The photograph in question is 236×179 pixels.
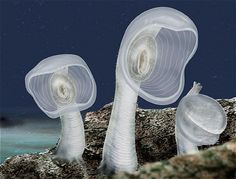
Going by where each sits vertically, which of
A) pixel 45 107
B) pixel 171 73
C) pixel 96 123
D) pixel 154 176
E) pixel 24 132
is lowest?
pixel 24 132

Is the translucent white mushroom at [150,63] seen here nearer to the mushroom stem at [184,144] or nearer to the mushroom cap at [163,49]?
the mushroom cap at [163,49]

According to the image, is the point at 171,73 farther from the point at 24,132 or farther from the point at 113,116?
the point at 24,132

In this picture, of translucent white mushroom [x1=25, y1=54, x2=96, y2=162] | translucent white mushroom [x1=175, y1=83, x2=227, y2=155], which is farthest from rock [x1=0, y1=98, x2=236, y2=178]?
translucent white mushroom [x1=175, y1=83, x2=227, y2=155]

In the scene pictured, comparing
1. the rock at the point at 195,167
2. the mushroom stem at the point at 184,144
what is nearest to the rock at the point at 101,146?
the mushroom stem at the point at 184,144

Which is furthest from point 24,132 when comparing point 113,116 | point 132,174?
point 132,174

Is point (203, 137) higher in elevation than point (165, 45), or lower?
lower
